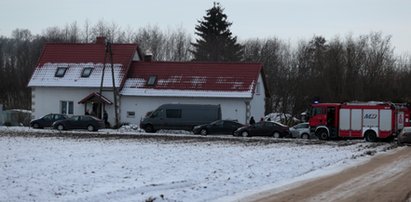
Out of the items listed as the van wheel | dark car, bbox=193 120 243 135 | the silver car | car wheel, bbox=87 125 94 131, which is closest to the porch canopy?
car wheel, bbox=87 125 94 131

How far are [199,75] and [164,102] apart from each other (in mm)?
4226

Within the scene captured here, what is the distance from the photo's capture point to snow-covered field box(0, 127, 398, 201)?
579 inches

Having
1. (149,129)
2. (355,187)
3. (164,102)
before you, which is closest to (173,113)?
(149,129)

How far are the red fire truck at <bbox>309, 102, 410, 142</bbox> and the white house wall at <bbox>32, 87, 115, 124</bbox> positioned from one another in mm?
21596

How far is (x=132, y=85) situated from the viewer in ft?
191

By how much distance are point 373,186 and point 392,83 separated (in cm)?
6066

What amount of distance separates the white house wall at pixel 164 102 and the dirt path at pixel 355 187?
3210 centimetres

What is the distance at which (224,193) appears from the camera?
51.3ft

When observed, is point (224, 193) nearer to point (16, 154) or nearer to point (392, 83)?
point (16, 154)

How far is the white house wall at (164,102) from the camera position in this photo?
55.3 meters

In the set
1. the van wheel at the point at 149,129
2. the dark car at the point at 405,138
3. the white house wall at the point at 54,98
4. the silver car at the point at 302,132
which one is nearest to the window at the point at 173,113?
the van wheel at the point at 149,129

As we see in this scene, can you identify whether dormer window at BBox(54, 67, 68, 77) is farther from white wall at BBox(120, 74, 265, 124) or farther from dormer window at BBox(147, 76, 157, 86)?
dormer window at BBox(147, 76, 157, 86)

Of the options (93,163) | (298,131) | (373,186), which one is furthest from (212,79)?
(373,186)

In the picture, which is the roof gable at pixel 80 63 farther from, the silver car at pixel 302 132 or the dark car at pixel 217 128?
the silver car at pixel 302 132
